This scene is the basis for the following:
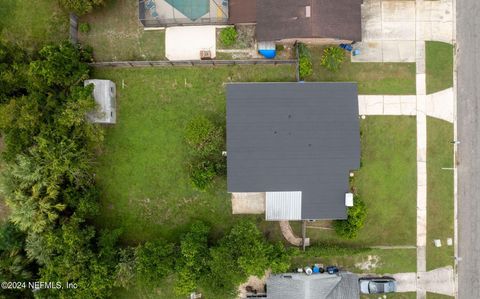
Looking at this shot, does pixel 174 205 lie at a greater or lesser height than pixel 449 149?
lesser

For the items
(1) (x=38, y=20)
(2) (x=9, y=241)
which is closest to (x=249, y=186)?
(2) (x=9, y=241)

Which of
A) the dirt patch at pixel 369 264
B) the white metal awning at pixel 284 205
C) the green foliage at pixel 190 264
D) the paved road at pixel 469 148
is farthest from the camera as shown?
the dirt patch at pixel 369 264

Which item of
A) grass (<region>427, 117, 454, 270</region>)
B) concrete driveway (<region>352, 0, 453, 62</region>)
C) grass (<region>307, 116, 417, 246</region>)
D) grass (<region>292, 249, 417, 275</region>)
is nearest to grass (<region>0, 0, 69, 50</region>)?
concrete driveway (<region>352, 0, 453, 62</region>)

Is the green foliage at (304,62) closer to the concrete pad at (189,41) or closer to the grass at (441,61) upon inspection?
the concrete pad at (189,41)

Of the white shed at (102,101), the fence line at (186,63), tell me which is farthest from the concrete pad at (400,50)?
the white shed at (102,101)

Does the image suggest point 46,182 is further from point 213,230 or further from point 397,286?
point 397,286

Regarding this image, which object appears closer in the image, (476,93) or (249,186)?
(249,186)

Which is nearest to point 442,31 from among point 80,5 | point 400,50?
point 400,50
